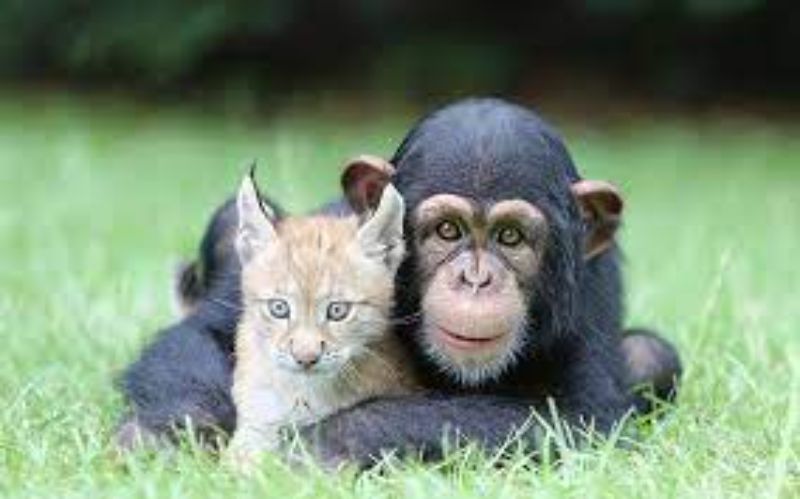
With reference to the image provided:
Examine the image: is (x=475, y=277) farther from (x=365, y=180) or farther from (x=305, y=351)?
(x=365, y=180)

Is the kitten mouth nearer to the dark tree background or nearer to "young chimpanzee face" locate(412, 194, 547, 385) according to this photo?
"young chimpanzee face" locate(412, 194, 547, 385)

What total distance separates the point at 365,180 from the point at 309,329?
2.62ft

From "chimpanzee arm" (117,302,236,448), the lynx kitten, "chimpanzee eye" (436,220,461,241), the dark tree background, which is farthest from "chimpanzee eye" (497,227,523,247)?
the dark tree background

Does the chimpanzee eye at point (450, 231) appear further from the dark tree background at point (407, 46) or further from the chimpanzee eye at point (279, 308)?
the dark tree background at point (407, 46)

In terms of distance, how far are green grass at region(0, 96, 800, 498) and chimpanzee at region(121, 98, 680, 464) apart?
7.5 inches

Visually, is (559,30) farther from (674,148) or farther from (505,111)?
(505,111)

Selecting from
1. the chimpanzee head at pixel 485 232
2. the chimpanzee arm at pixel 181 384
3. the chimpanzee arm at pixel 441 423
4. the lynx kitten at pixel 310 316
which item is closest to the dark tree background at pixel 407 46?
the chimpanzee arm at pixel 181 384

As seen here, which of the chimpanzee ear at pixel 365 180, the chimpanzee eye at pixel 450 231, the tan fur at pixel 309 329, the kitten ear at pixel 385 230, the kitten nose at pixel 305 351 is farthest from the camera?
the chimpanzee ear at pixel 365 180

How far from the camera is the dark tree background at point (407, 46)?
17516 mm

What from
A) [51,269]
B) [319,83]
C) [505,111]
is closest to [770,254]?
[51,269]

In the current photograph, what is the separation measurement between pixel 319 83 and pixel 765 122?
14.5 feet

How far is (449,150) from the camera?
479cm

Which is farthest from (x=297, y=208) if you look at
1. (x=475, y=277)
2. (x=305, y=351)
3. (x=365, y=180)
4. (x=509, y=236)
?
(x=305, y=351)

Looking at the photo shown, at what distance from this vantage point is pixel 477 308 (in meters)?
4.45
